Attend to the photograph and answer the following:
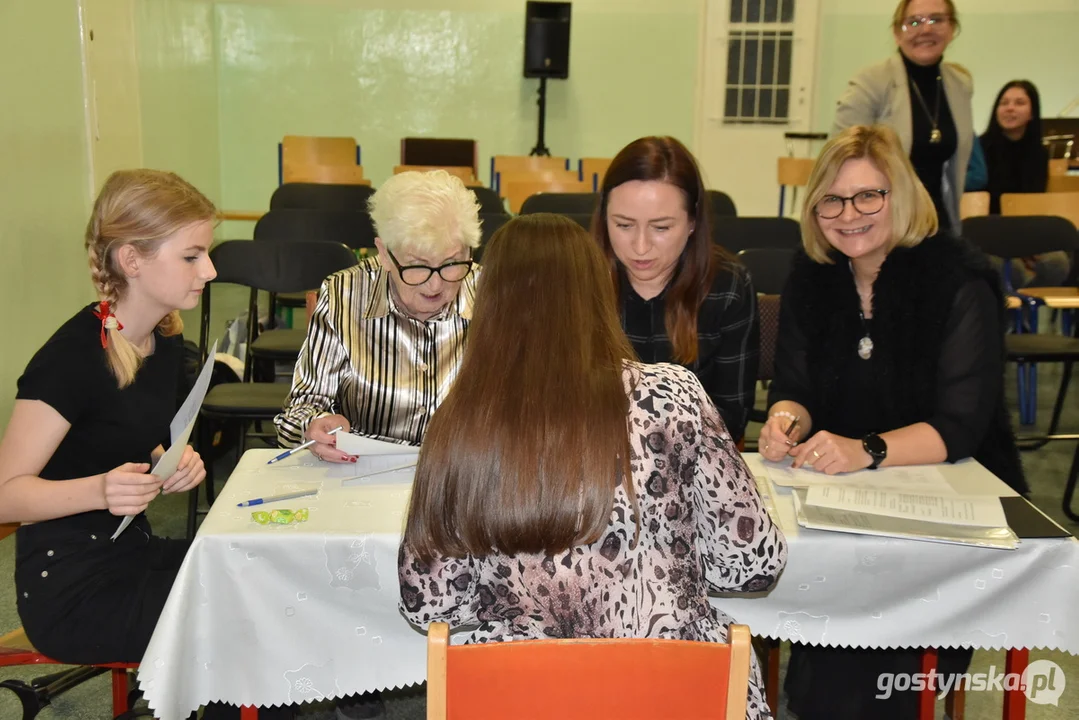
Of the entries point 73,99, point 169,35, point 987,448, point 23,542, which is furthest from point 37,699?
point 169,35

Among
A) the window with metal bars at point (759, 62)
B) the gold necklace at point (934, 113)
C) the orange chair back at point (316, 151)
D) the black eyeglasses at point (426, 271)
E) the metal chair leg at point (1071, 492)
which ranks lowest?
the metal chair leg at point (1071, 492)

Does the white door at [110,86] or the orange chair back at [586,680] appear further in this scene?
the white door at [110,86]

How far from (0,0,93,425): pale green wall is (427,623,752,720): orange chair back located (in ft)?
11.0

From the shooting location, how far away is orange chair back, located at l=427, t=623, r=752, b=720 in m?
1.09

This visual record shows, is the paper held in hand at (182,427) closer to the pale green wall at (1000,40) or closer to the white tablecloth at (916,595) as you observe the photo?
the white tablecloth at (916,595)

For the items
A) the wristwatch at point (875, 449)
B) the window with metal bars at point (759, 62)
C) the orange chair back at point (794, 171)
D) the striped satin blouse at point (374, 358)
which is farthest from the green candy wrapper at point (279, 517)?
the window with metal bars at point (759, 62)

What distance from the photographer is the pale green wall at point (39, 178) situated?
388 cm

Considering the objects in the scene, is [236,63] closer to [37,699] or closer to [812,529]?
[37,699]

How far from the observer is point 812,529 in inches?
64.4

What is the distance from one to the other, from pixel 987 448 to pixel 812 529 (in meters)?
0.79

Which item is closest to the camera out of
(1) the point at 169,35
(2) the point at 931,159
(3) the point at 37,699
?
(3) the point at 37,699

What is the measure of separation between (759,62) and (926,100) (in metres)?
6.47

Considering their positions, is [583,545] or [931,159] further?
[931,159]

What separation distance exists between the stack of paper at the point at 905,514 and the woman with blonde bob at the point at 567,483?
0.29m
